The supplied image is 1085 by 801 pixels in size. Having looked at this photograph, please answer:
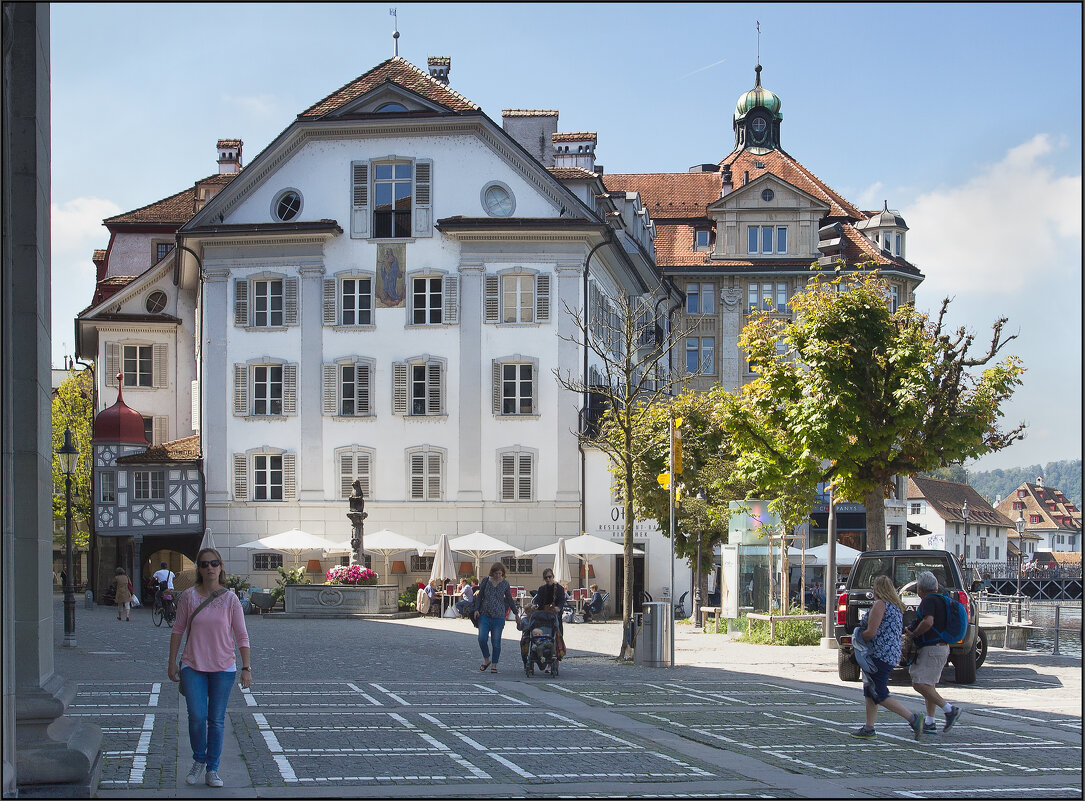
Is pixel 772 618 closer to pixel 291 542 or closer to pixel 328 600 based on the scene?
pixel 328 600

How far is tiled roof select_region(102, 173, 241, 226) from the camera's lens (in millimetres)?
60531

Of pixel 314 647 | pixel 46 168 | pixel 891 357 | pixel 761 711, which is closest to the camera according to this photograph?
pixel 46 168

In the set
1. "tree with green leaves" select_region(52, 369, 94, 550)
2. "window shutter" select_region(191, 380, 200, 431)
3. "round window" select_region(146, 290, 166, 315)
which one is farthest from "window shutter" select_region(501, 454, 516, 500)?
"tree with green leaves" select_region(52, 369, 94, 550)

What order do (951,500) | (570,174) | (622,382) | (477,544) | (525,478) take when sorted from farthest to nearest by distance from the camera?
(951,500) → (570,174) → (525,478) → (477,544) → (622,382)

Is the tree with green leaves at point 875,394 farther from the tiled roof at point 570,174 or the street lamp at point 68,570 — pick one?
the tiled roof at point 570,174

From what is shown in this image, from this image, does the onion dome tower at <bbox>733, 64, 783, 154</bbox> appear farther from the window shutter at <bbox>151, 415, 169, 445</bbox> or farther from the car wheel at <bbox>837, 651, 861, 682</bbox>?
the car wheel at <bbox>837, 651, 861, 682</bbox>

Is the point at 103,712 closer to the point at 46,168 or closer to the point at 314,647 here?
the point at 46,168

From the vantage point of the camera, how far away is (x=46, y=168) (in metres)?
9.65

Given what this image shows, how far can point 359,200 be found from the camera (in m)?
47.7

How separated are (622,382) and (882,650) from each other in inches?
1068

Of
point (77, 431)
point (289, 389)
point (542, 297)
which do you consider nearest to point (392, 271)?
point (542, 297)

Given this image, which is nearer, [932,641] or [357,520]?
[932,641]

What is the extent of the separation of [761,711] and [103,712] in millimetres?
7381

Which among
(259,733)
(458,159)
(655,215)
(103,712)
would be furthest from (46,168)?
(655,215)
